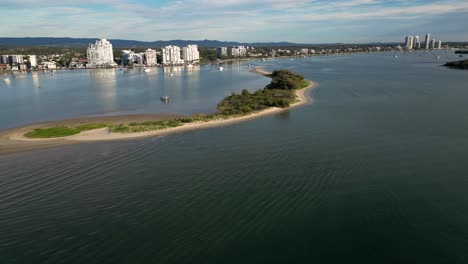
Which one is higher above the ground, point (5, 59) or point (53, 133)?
point (5, 59)

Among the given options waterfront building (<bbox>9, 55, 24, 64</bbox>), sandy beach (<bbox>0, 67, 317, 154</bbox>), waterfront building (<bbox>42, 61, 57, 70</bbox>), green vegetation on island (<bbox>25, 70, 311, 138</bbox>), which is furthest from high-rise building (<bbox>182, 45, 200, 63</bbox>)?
sandy beach (<bbox>0, 67, 317, 154</bbox>)

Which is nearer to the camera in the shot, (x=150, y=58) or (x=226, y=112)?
(x=226, y=112)

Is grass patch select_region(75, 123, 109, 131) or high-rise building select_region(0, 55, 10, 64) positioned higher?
high-rise building select_region(0, 55, 10, 64)

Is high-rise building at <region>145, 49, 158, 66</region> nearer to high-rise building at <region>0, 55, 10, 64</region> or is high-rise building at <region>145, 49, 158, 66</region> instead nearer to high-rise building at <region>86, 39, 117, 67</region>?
high-rise building at <region>86, 39, 117, 67</region>

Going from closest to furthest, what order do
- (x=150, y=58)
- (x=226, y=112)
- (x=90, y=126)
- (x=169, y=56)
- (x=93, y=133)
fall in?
(x=93, y=133) → (x=90, y=126) → (x=226, y=112) → (x=150, y=58) → (x=169, y=56)

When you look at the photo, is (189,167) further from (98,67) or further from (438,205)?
(98,67)

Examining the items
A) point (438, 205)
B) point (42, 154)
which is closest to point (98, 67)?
point (42, 154)

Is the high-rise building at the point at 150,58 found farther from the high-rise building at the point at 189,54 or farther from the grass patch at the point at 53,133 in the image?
the grass patch at the point at 53,133

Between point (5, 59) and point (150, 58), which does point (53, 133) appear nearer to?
point (150, 58)

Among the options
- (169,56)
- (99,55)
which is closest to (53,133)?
(99,55)
